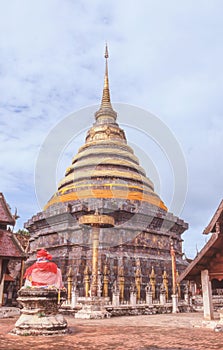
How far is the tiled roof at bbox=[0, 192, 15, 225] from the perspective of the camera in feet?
64.9

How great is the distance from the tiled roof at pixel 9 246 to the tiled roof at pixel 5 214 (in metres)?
0.70

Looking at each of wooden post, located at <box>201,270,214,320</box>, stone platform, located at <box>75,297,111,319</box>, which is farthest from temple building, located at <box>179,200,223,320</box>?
stone platform, located at <box>75,297,111,319</box>

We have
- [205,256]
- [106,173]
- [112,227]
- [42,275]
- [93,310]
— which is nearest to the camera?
[42,275]

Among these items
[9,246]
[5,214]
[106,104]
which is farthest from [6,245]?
[106,104]

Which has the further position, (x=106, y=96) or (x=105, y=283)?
(x=106, y=96)

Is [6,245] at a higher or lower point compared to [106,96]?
lower

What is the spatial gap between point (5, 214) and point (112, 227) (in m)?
7.12

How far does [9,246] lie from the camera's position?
62.9 ft

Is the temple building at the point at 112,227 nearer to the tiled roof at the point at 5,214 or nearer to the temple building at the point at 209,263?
the tiled roof at the point at 5,214

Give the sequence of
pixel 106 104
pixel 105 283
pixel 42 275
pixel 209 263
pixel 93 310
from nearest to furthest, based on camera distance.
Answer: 1. pixel 42 275
2. pixel 209 263
3. pixel 93 310
4. pixel 105 283
5. pixel 106 104

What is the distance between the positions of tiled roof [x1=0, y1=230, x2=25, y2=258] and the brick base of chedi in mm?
8471

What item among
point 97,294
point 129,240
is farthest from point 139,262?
point 97,294

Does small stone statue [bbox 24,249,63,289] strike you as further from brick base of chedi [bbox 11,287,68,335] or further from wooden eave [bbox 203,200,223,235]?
wooden eave [bbox 203,200,223,235]

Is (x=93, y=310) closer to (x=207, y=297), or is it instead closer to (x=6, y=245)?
(x=6, y=245)
